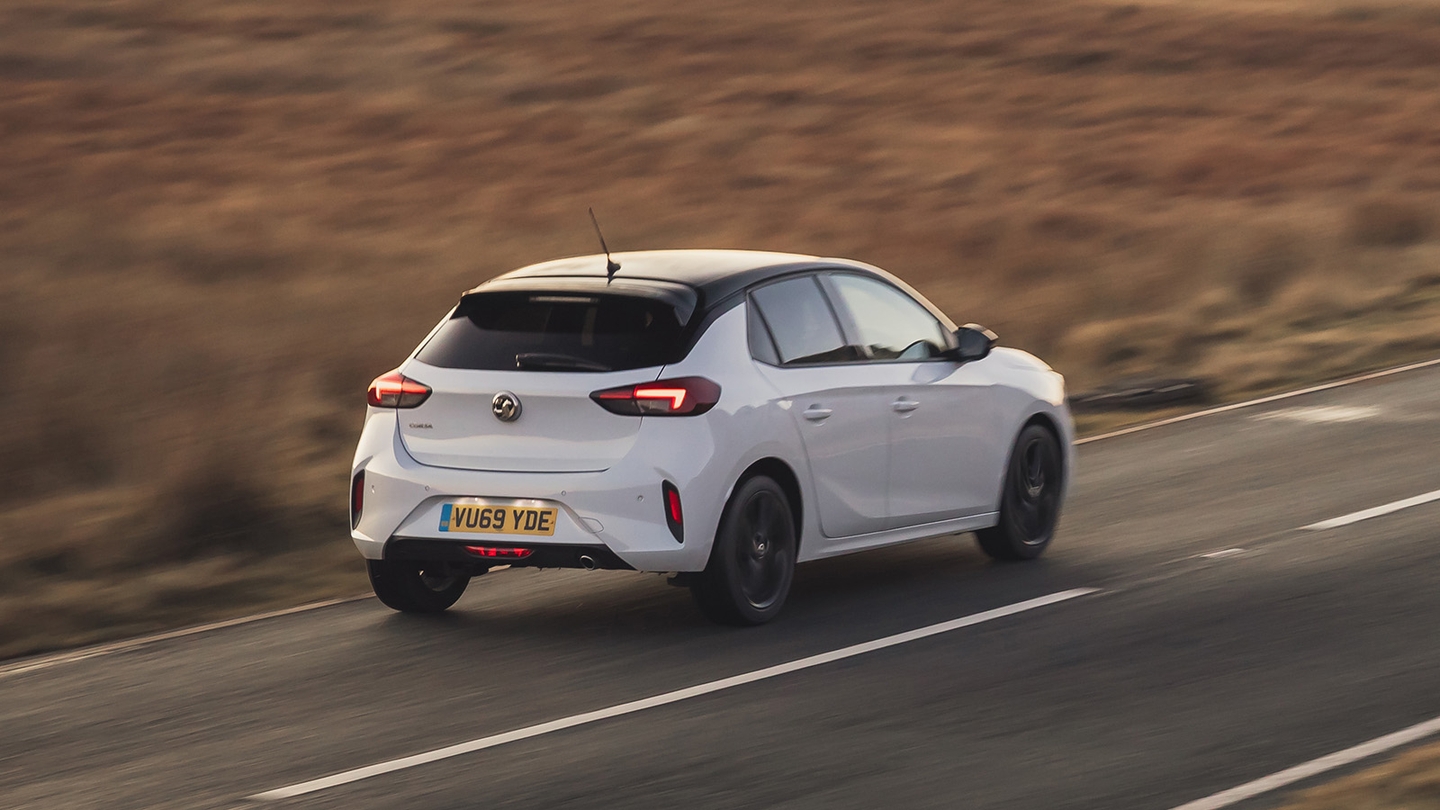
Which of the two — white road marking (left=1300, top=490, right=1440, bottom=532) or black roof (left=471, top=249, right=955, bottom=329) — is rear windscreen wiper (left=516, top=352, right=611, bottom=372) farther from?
white road marking (left=1300, top=490, right=1440, bottom=532)

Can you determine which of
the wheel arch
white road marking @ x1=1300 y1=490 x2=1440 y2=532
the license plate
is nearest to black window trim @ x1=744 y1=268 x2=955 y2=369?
the wheel arch

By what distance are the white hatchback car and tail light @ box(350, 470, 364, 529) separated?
1cm

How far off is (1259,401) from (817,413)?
827cm

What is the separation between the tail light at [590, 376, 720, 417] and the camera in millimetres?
8594

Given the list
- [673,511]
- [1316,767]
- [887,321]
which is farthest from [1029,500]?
[1316,767]

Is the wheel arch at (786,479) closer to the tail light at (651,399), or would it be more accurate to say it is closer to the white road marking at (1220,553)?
the tail light at (651,399)

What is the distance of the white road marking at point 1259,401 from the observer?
1550 centimetres

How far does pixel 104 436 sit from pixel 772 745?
7.77 meters

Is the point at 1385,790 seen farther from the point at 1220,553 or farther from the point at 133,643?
the point at 133,643

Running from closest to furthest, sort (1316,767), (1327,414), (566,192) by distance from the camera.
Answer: (1316,767) < (1327,414) < (566,192)

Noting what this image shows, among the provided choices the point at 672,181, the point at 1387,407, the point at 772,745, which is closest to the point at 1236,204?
the point at 672,181

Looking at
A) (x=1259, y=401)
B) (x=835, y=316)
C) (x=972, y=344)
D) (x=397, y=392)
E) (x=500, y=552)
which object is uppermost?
(x=835, y=316)

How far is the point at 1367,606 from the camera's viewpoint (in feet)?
30.2

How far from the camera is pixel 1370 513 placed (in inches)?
455
